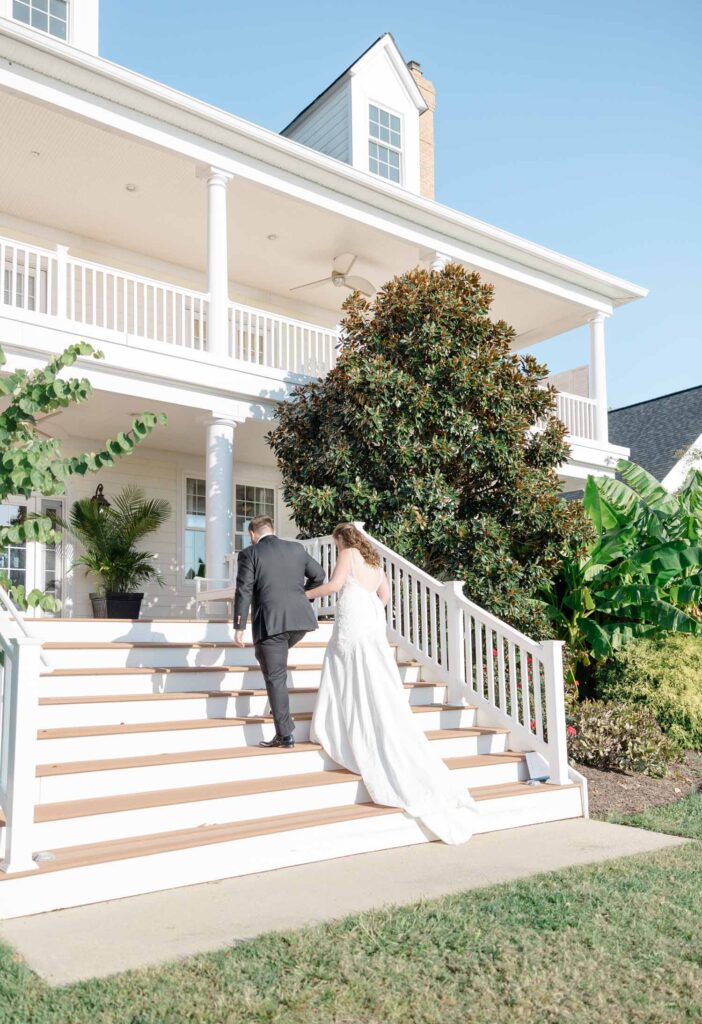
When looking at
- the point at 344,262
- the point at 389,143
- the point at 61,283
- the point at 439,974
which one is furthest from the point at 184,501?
the point at 439,974

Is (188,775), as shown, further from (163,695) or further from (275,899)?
(275,899)

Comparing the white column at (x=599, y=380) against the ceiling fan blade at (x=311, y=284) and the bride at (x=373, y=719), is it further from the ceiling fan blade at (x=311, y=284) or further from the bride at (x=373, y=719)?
the bride at (x=373, y=719)

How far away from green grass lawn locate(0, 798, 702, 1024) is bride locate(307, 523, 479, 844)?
4.61 feet

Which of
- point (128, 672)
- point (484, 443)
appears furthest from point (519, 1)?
point (128, 672)

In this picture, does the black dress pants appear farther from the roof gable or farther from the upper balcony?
the roof gable

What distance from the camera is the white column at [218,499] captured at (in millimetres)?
11141

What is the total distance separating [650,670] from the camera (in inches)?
392

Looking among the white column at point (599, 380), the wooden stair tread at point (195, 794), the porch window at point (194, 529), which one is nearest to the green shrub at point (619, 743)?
the wooden stair tread at point (195, 794)

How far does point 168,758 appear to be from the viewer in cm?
589

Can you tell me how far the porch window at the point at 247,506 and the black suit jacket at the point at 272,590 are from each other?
320 inches

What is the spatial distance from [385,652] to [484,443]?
4455mm

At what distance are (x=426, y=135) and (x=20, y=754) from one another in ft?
57.7

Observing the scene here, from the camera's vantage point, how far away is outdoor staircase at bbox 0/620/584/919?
4875 millimetres

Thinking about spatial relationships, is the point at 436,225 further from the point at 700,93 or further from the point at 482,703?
the point at 482,703
